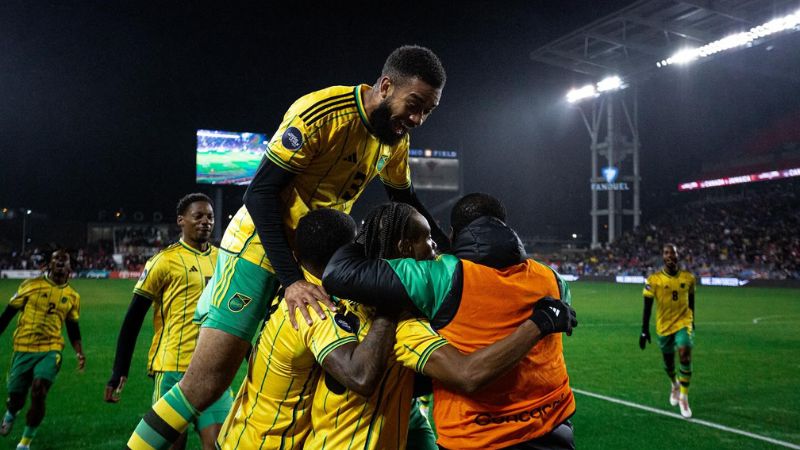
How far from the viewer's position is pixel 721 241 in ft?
142

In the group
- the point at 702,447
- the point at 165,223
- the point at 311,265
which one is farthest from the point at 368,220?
the point at 165,223

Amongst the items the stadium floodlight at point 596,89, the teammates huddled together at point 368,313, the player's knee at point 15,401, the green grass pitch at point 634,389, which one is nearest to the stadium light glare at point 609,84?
the stadium floodlight at point 596,89

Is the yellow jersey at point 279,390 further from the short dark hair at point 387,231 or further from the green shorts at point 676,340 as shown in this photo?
the green shorts at point 676,340

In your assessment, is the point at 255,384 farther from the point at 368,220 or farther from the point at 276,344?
the point at 368,220

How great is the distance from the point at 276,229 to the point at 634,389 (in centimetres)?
783

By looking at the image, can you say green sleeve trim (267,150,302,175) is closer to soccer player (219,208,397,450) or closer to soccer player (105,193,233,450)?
soccer player (219,208,397,450)

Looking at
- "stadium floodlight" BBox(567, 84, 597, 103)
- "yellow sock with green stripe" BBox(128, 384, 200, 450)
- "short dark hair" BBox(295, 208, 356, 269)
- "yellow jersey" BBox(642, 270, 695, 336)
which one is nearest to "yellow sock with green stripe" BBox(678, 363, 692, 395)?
"yellow jersey" BBox(642, 270, 695, 336)

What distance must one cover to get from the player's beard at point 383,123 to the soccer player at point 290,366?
2.45ft

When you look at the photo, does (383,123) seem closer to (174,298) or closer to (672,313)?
(174,298)

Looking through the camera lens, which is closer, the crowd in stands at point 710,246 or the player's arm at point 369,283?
the player's arm at point 369,283

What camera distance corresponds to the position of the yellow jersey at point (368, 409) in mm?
2453

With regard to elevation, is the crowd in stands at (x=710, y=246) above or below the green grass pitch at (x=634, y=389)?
above

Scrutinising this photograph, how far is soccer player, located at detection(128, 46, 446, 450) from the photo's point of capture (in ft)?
10.3

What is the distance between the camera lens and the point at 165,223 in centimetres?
6862
